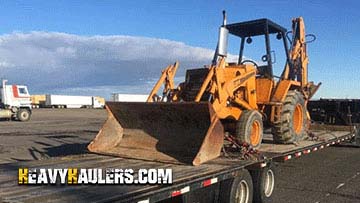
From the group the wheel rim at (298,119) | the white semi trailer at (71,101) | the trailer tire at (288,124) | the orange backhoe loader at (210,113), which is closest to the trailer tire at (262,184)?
the orange backhoe loader at (210,113)

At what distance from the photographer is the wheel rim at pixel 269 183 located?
23.9 ft

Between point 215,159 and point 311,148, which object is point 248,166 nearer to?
point 215,159

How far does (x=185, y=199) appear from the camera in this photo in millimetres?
5207

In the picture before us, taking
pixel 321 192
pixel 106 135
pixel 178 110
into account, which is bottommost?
pixel 321 192

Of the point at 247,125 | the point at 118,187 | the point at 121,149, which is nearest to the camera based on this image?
the point at 118,187

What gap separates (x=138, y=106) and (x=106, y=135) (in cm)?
81

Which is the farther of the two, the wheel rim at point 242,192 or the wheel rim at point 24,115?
the wheel rim at point 24,115

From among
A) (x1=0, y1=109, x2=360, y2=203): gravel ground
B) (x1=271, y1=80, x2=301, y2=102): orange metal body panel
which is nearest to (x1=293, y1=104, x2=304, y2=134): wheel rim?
(x1=271, y1=80, x2=301, y2=102): orange metal body panel

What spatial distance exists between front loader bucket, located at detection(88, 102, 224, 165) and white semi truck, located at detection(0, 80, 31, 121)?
27.4m

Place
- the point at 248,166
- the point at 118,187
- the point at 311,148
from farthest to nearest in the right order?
the point at 311,148 → the point at 248,166 → the point at 118,187

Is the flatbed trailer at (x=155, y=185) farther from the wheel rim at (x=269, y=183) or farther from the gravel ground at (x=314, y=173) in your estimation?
the gravel ground at (x=314, y=173)

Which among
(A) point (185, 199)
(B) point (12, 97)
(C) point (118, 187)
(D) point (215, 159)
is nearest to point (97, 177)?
(C) point (118, 187)

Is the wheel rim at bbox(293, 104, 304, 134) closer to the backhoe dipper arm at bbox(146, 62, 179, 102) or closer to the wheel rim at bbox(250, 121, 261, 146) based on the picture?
the wheel rim at bbox(250, 121, 261, 146)

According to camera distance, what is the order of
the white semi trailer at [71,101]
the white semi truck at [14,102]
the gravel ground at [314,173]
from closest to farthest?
the gravel ground at [314,173] → the white semi truck at [14,102] → the white semi trailer at [71,101]
